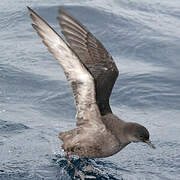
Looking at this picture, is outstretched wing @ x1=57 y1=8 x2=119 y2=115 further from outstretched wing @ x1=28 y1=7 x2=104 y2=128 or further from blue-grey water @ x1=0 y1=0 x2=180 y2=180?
blue-grey water @ x1=0 y1=0 x2=180 y2=180

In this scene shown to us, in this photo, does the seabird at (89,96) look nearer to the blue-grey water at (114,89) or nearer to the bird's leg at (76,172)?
the bird's leg at (76,172)

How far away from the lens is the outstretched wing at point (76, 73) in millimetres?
6094

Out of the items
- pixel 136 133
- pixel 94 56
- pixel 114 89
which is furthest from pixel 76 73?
pixel 114 89

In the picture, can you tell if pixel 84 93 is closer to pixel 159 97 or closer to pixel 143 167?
pixel 143 167

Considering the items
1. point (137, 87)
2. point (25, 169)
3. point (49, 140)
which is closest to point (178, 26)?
point (137, 87)

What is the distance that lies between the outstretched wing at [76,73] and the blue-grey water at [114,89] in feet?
2.98

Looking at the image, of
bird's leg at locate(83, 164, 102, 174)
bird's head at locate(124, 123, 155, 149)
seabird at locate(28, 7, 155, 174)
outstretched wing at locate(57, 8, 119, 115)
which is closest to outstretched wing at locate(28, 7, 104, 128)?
seabird at locate(28, 7, 155, 174)

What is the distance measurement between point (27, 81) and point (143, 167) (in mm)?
3645

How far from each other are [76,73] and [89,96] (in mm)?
387

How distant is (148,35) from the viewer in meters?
12.6

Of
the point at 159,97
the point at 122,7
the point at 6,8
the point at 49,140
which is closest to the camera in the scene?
the point at 49,140

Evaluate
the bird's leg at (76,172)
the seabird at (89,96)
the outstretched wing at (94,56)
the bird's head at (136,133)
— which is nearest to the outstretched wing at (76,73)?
the seabird at (89,96)

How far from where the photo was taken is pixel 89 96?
21.2ft

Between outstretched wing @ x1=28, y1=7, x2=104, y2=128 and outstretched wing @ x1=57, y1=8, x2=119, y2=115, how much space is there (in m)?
0.15
